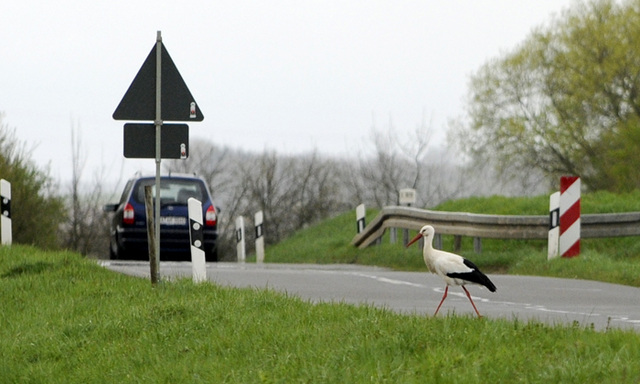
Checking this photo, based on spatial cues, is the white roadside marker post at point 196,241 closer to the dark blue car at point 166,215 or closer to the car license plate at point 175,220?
the dark blue car at point 166,215

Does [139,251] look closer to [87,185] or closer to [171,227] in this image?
[171,227]

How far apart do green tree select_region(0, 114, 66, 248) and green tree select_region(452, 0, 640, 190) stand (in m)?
23.0

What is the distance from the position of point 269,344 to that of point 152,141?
528 centimetres

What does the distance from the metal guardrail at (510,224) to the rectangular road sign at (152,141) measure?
819cm

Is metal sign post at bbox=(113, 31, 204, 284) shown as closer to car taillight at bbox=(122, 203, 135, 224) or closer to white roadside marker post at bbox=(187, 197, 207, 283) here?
white roadside marker post at bbox=(187, 197, 207, 283)

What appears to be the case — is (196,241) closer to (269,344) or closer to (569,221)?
(269,344)

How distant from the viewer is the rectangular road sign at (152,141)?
12.4 m

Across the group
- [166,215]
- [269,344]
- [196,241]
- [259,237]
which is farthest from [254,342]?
[259,237]

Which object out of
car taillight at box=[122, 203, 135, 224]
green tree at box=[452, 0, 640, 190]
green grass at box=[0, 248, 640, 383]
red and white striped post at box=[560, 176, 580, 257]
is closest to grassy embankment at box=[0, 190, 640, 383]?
green grass at box=[0, 248, 640, 383]

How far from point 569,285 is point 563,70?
34.5 meters

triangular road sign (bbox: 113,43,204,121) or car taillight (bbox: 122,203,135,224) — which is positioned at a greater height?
Answer: triangular road sign (bbox: 113,43,204,121)

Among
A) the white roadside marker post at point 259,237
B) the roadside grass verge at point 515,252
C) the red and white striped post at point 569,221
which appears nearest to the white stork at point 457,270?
the roadside grass verge at point 515,252

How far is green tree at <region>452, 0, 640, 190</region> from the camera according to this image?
46.2 m

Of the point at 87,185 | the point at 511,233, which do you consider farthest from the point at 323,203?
the point at 511,233
